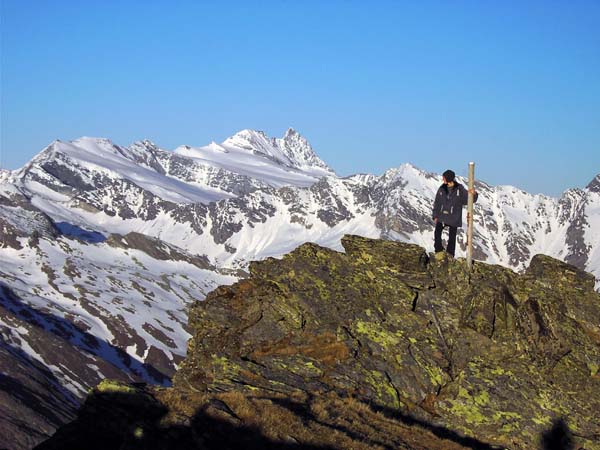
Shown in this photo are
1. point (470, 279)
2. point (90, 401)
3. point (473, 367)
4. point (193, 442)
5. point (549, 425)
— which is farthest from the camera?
point (470, 279)

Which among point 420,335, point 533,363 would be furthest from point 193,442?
point 533,363

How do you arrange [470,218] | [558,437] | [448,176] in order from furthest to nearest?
1. [448,176]
2. [470,218]
3. [558,437]

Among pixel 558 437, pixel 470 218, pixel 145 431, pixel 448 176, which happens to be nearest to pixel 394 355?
pixel 558 437

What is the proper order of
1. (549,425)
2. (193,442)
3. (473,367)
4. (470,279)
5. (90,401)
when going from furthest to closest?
1. (470,279)
2. (473,367)
3. (549,425)
4. (90,401)
5. (193,442)

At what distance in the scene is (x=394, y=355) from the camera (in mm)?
26859

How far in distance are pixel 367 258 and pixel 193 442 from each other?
13825mm

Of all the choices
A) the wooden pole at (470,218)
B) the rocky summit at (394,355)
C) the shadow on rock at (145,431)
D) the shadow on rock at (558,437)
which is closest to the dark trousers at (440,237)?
the wooden pole at (470,218)

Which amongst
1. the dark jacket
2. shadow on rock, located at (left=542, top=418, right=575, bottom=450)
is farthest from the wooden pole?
shadow on rock, located at (left=542, top=418, right=575, bottom=450)

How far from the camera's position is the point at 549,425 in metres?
25.0

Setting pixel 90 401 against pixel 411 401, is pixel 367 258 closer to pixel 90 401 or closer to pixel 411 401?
pixel 411 401

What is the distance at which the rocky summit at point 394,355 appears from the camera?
2159 centimetres

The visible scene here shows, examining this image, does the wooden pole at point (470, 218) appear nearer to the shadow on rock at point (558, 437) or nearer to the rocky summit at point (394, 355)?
the rocky summit at point (394, 355)

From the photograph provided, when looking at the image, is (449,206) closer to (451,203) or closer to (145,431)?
(451,203)

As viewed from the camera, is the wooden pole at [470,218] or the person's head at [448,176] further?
the person's head at [448,176]
